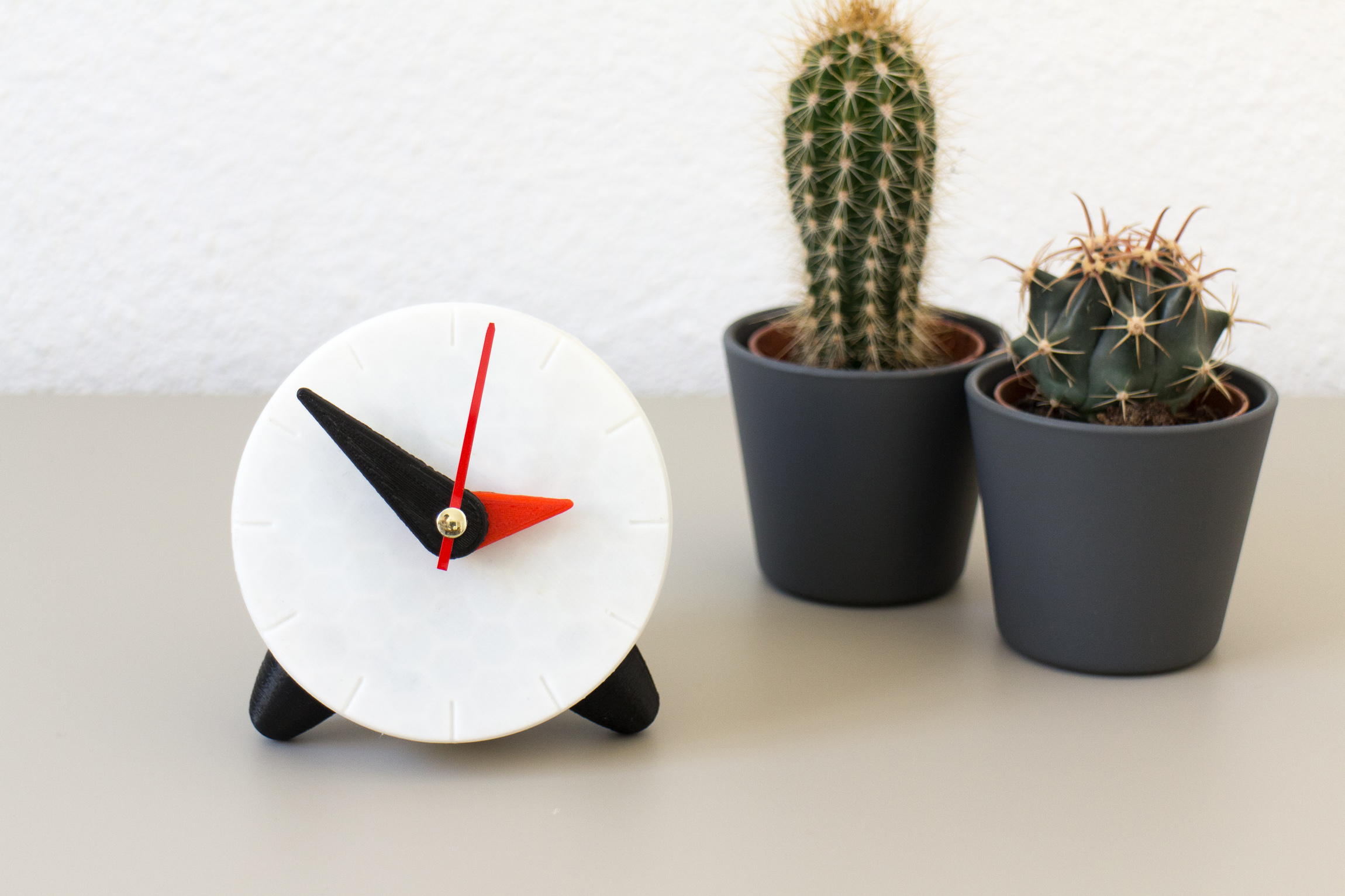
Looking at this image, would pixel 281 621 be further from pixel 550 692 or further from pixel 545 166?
pixel 545 166

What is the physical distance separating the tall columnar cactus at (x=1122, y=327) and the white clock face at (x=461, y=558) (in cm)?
33

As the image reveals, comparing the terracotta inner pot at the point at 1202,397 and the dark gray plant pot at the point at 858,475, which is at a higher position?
the terracotta inner pot at the point at 1202,397

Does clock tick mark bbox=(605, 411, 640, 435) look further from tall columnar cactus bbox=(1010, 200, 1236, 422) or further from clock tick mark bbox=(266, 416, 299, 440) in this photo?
tall columnar cactus bbox=(1010, 200, 1236, 422)

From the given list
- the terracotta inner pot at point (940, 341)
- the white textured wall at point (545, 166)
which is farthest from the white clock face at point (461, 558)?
the white textured wall at point (545, 166)

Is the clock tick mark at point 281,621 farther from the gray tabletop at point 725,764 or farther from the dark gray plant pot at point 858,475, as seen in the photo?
the dark gray plant pot at point 858,475

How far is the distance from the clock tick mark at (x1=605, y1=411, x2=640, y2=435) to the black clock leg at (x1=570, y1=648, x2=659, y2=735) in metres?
0.15

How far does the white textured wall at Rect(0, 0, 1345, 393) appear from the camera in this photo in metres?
1.62

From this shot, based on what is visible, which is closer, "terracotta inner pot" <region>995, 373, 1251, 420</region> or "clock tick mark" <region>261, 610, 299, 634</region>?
"clock tick mark" <region>261, 610, 299, 634</region>

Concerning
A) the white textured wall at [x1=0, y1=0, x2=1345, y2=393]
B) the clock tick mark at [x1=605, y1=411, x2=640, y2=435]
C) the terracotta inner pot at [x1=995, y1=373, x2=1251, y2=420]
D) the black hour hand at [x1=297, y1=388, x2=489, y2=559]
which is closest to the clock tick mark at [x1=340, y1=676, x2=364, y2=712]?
the black hour hand at [x1=297, y1=388, x2=489, y2=559]

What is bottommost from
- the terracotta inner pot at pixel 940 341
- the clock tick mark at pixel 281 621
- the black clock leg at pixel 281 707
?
the black clock leg at pixel 281 707

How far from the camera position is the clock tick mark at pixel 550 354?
817mm

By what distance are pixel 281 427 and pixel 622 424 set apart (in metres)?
0.23

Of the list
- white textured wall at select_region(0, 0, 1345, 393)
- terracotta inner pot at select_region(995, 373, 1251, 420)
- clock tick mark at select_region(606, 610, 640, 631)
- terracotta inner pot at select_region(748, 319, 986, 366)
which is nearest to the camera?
clock tick mark at select_region(606, 610, 640, 631)

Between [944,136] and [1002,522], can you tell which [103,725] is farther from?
[944,136]
